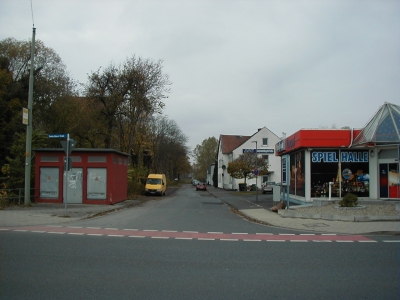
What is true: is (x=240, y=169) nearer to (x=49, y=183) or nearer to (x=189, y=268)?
(x=49, y=183)

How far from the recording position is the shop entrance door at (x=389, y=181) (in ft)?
70.6

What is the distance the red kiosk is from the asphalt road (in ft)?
41.3

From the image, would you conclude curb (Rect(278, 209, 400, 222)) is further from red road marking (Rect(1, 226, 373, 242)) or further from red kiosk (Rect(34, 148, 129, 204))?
red kiosk (Rect(34, 148, 129, 204))

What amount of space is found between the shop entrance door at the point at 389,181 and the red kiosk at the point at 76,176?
15.8 m

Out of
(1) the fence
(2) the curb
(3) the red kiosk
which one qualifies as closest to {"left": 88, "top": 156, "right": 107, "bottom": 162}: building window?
(3) the red kiosk

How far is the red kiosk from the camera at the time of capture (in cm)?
2423

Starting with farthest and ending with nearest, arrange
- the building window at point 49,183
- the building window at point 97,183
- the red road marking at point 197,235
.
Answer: the building window at point 97,183, the building window at point 49,183, the red road marking at point 197,235

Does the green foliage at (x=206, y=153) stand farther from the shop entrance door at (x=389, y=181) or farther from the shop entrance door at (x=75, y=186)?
the shop entrance door at (x=389, y=181)

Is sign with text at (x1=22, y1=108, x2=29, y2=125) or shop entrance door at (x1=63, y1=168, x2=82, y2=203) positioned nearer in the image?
sign with text at (x1=22, y1=108, x2=29, y2=125)

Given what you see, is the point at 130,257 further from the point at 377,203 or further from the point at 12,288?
the point at 377,203

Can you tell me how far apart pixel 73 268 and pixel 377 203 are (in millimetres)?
17380

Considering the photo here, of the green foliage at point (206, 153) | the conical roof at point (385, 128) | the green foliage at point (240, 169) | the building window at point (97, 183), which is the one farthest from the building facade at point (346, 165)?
the green foliage at point (206, 153)

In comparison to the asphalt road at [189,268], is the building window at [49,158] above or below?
above

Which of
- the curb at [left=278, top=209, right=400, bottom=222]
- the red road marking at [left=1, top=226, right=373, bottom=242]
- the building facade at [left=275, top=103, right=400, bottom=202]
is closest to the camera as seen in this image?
the red road marking at [left=1, top=226, right=373, bottom=242]
